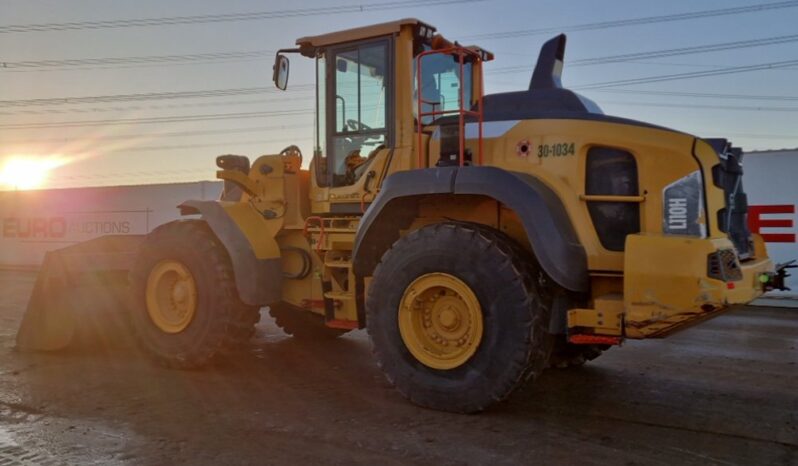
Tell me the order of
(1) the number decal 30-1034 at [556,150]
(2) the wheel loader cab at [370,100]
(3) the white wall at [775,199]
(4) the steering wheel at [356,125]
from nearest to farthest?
(1) the number decal 30-1034 at [556,150] < (2) the wheel loader cab at [370,100] < (4) the steering wheel at [356,125] < (3) the white wall at [775,199]

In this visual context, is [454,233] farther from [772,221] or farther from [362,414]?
[772,221]

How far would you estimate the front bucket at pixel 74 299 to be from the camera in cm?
769

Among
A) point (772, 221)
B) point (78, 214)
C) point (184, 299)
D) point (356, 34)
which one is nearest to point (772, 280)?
point (356, 34)

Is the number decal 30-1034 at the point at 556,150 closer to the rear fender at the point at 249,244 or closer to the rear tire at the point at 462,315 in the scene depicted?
the rear tire at the point at 462,315

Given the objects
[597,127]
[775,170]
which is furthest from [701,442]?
[775,170]

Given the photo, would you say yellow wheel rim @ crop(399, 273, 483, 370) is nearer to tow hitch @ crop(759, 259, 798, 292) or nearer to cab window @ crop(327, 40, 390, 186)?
cab window @ crop(327, 40, 390, 186)

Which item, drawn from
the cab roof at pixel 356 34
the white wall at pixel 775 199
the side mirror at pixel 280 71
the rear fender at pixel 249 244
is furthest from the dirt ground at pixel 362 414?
the white wall at pixel 775 199

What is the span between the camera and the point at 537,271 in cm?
518

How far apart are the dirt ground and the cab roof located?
306cm

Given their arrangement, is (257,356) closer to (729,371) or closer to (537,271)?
(537,271)

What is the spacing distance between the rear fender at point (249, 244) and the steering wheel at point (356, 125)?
3.91 feet

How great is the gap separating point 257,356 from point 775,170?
1020cm

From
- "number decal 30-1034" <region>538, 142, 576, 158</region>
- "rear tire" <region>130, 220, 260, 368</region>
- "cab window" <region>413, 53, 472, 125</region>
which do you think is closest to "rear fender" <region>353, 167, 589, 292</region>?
"number decal 30-1034" <region>538, 142, 576, 158</region>

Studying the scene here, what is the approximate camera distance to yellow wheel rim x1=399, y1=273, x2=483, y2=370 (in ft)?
16.9
